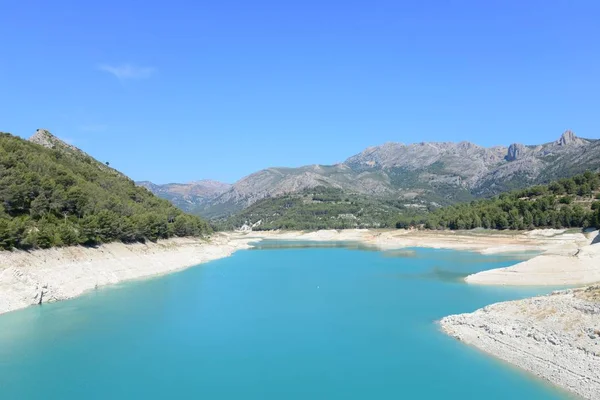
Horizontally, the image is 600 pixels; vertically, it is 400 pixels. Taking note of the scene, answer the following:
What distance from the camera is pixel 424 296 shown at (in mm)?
34594

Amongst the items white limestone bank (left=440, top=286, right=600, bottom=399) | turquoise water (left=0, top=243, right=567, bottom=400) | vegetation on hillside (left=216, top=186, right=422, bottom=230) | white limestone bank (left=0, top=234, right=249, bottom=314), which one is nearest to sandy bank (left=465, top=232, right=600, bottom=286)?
turquoise water (left=0, top=243, right=567, bottom=400)

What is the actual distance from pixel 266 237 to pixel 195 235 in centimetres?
6262

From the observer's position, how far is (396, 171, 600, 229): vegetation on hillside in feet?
253

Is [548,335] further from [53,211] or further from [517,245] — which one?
[517,245]

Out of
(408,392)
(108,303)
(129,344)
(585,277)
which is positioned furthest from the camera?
(585,277)

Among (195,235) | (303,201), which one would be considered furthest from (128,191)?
(303,201)

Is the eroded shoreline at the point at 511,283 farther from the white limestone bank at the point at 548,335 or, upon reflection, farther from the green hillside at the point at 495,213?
the green hillside at the point at 495,213

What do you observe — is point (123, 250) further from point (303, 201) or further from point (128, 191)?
point (303, 201)

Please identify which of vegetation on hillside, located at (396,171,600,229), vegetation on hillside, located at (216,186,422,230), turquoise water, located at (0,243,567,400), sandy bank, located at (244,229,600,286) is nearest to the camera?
turquoise water, located at (0,243,567,400)

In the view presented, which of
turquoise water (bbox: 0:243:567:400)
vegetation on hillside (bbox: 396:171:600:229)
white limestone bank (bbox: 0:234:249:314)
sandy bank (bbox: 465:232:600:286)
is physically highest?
vegetation on hillside (bbox: 396:171:600:229)

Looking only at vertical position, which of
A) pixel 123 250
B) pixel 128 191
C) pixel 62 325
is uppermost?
pixel 128 191

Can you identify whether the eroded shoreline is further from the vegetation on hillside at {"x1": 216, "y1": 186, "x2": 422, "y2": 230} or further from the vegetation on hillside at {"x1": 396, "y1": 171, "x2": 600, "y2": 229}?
the vegetation on hillside at {"x1": 216, "y1": 186, "x2": 422, "y2": 230}

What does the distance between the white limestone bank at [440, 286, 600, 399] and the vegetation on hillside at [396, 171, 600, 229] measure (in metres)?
54.9

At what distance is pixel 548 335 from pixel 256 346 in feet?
42.8
